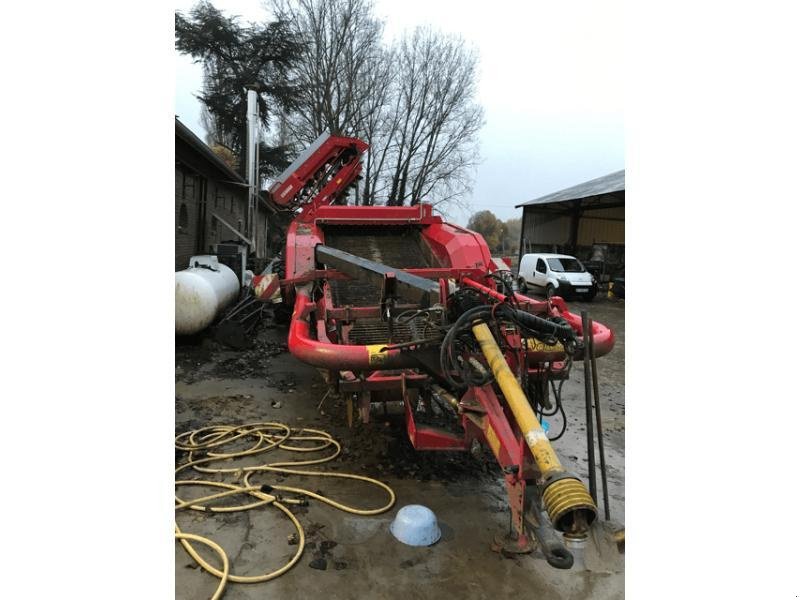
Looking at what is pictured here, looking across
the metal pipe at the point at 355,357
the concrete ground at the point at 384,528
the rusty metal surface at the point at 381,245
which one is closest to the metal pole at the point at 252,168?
the rusty metal surface at the point at 381,245

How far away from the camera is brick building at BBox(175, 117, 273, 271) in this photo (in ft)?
34.8

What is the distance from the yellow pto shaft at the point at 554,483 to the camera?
5.22 feet

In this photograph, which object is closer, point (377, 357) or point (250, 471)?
point (377, 357)

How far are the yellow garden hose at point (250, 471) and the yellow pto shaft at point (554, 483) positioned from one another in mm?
1499

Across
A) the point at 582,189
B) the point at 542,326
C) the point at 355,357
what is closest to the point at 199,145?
the point at 355,357

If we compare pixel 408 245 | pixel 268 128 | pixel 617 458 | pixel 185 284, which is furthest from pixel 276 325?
pixel 268 128

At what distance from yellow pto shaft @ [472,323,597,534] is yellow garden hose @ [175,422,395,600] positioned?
1.50 metres

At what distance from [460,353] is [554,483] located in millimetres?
954

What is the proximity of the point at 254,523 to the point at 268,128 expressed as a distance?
69.3 ft

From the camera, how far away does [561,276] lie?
14.9 metres

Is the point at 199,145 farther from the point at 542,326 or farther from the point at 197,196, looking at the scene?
the point at 542,326

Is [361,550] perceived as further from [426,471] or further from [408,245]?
[408,245]

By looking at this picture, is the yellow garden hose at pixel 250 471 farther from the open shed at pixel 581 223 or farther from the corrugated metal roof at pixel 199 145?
the open shed at pixel 581 223

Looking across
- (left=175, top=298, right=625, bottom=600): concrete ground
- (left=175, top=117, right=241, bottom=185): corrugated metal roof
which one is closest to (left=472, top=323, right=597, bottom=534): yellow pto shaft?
(left=175, top=298, right=625, bottom=600): concrete ground
